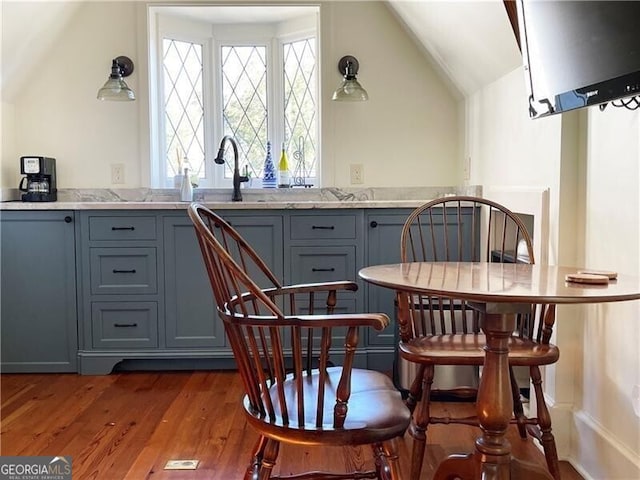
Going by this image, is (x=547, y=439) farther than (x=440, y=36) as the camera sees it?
No

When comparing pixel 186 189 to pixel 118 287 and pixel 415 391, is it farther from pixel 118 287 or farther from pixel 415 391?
pixel 415 391

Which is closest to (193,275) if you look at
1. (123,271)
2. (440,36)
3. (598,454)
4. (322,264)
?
(123,271)

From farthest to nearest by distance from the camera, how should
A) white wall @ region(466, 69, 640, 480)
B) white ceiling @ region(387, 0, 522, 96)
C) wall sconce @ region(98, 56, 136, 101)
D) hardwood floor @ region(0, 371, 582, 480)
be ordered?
wall sconce @ region(98, 56, 136, 101)
white ceiling @ region(387, 0, 522, 96)
hardwood floor @ region(0, 371, 582, 480)
white wall @ region(466, 69, 640, 480)

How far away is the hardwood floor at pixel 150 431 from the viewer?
6.72ft

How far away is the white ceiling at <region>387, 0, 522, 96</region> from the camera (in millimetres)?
2402

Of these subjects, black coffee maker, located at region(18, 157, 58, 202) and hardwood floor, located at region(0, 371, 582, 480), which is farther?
black coffee maker, located at region(18, 157, 58, 202)

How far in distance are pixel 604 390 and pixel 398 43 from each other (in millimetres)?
2351

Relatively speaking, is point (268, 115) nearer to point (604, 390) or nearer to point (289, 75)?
point (289, 75)

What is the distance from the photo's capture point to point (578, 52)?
157 cm

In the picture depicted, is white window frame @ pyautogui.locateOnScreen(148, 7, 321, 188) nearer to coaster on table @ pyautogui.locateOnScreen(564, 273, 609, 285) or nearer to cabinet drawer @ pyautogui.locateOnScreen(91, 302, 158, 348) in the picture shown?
cabinet drawer @ pyautogui.locateOnScreen(91, 302, 158, 348)

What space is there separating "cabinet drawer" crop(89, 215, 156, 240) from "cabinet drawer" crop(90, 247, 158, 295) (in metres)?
0.07

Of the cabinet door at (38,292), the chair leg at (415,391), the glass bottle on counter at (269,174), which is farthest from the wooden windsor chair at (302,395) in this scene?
the glass bottle on counter at (269,174)

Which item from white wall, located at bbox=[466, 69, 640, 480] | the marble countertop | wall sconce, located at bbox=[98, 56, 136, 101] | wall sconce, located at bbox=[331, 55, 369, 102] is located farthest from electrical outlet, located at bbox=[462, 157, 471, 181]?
wall sconce, located at bbox=[98, 56, 136, 101]

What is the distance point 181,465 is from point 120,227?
4.66ft
